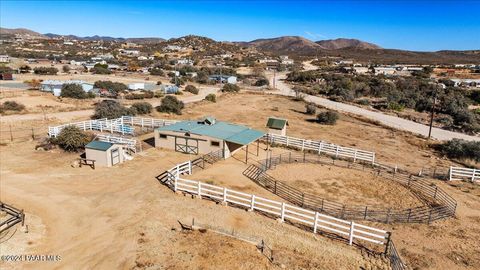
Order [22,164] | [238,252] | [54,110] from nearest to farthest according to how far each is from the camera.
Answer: [238,252] < [22,164] < [54,110]

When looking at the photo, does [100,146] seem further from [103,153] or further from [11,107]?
[11,107]

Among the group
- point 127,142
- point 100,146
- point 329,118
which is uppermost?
point 100,146

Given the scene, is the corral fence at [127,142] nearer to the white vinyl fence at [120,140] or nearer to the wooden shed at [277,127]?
the white vinyl fence at [120,140]

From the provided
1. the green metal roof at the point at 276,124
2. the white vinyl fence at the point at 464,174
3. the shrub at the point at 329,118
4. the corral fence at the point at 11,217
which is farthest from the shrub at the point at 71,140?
the shrub at the point at 329,118

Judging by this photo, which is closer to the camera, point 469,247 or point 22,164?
point 469,247

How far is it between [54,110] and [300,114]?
34.1 m

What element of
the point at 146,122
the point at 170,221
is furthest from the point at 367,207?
the point at 146,122

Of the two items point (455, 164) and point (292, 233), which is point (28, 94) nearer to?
point (292, 233)

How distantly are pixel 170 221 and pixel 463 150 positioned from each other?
2727 centimetres

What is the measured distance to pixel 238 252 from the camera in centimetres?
1347

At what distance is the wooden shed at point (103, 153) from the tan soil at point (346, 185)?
36.3ft

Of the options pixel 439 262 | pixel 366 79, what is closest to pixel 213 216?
pixel 439 262

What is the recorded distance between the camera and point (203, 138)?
26500mm

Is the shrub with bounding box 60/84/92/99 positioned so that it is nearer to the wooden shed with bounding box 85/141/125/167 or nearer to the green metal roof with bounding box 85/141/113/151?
the wooden shed with bounding box 85/141/125/167
